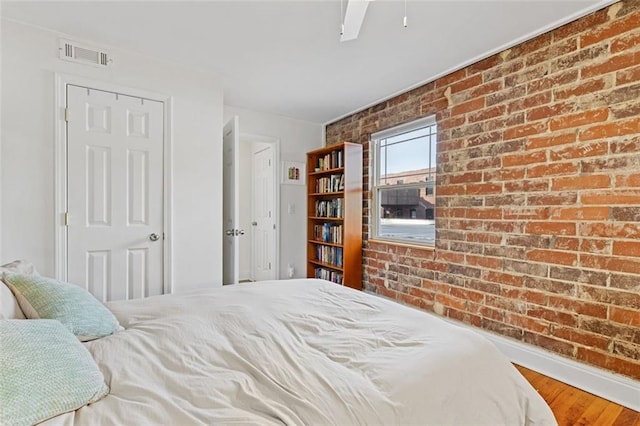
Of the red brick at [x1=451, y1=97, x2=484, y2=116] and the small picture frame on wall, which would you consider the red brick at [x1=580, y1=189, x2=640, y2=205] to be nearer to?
the red brick at [x1=451, y1=97, x2=484, y2=116]

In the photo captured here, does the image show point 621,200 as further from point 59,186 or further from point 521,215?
point 59,186

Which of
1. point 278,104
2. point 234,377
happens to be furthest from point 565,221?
point 278,104

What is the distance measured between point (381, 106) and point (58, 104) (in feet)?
9.86

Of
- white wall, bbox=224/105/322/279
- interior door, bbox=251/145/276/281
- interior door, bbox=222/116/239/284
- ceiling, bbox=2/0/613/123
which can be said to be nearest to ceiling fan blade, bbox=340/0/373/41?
ceiling, bbox=2/0/613/123

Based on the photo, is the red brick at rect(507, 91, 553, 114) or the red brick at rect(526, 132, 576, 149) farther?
the red brick at rect(507, 91, 553, 114)

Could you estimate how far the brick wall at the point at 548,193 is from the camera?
1.86 metres

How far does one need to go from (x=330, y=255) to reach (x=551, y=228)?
8.12ft

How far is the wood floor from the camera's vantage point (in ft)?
5.59

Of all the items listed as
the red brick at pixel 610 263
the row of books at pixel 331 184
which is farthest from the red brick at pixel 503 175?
the row of books at pixel 331 184

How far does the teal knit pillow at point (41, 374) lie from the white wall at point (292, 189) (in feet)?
11.1

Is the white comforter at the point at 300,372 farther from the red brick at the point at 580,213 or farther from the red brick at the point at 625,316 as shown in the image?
the red brick at the point at 580,213

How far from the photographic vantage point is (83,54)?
236cm

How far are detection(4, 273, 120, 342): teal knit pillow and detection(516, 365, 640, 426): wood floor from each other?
2330 millimetres

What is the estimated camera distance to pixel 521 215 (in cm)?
232
